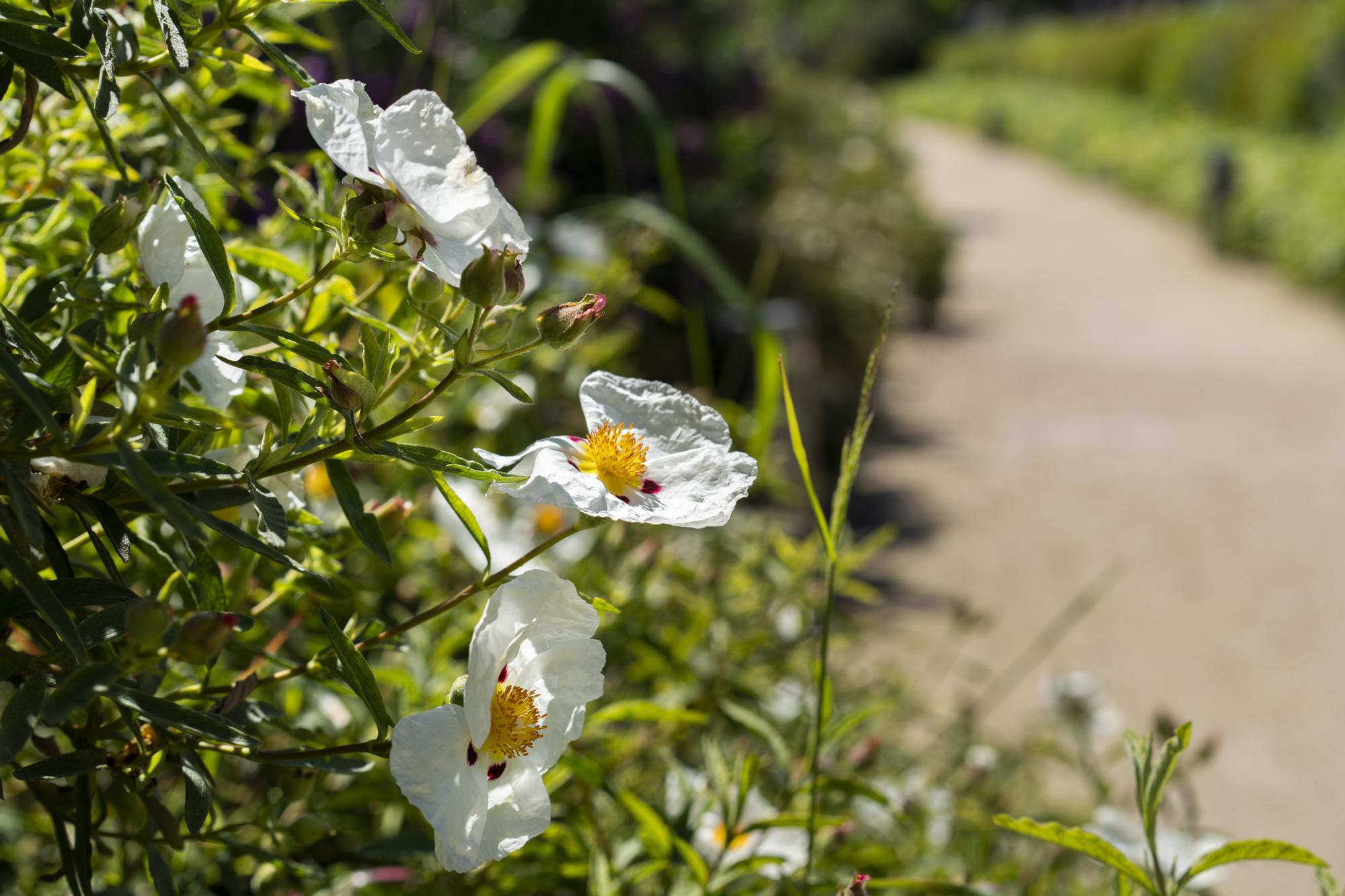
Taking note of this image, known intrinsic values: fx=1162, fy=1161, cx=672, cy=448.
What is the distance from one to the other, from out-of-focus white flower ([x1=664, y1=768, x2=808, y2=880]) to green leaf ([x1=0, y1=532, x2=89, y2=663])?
0.45 m

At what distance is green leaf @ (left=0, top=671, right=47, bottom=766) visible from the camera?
1.45ft

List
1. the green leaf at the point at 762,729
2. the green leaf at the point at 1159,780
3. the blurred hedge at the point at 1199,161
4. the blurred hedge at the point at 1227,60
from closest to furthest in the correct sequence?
1. the green leaf at the point at 1159,780
2. the green leaf at the point at 762,729
3. the blurred hedge at the point at 1199,161
4. the blurred hedge at the point at 1227,60

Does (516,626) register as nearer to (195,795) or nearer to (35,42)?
(195,795)

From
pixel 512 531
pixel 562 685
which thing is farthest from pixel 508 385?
pixel 512 531

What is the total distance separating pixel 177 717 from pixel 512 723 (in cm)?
14

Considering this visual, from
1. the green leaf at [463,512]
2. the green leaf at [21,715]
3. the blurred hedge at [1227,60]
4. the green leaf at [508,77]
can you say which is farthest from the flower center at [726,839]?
the blurred hedge at [1227,60]

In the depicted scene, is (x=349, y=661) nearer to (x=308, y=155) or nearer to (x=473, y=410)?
(x=308, y=155)

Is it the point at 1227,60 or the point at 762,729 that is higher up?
the point at 762,729

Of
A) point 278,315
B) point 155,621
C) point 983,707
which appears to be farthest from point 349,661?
point 983,707

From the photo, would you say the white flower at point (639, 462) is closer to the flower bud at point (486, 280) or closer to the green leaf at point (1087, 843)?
the flower bud at point (486, 280)

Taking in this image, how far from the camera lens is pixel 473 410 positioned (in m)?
1.40

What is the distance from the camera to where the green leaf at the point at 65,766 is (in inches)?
19.1

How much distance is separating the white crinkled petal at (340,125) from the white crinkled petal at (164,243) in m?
0.11

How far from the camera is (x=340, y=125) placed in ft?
1.59
